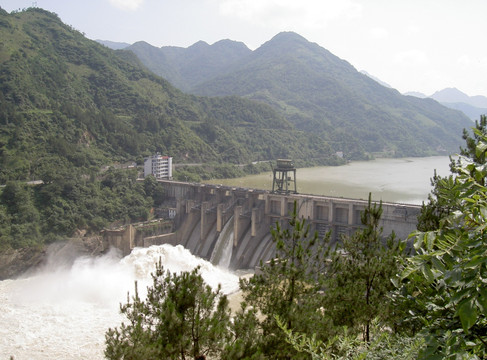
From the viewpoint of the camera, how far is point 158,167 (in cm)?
4247

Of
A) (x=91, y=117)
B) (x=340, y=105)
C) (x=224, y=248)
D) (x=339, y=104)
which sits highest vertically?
(x=339, y=104)

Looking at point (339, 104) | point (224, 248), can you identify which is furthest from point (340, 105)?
point (224, 248)

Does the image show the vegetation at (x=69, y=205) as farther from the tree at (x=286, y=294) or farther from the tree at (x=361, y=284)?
the tree at (x=361, y=284)

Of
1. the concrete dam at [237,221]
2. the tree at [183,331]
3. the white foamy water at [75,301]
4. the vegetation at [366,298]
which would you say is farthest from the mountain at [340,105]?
the tree at [183,331]

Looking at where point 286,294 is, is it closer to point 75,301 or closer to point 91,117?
point 75,301

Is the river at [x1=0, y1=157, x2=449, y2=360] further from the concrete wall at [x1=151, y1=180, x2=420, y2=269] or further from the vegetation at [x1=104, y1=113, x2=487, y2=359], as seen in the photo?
the vegetation at [x1=104, y1=113, x2=487, y2=359]

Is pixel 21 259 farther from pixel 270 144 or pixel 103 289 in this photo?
pixel 270 144

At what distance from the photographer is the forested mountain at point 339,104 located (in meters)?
102

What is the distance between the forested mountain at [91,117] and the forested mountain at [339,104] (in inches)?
1048

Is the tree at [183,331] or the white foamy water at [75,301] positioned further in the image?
the white foamy water at [75,301]

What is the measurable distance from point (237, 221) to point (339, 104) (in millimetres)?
103792

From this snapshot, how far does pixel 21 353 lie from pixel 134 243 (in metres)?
16.2

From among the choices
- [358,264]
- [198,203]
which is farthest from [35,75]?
[358,264]

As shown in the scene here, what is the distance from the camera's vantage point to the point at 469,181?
2730 millimetres
